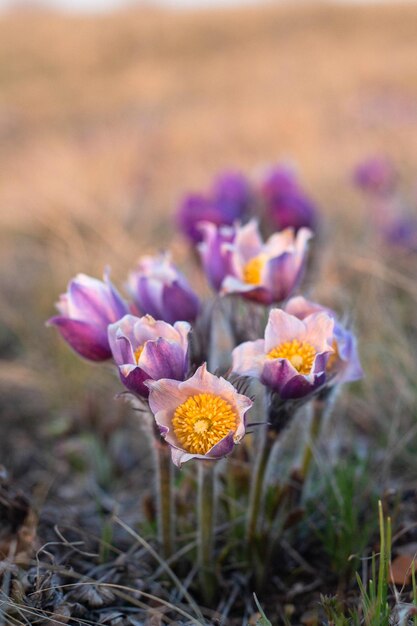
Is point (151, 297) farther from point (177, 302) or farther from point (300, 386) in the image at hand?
point (300, 386)

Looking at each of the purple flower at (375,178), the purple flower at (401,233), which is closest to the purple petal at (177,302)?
the purple flower at (401,233)

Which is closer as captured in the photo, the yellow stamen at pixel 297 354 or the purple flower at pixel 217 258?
the yellow stamen at pixel 297 354

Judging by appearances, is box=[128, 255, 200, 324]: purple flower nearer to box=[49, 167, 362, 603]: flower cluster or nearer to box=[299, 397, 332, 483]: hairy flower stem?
box=[49, 167, 362, 603]: flower cluster

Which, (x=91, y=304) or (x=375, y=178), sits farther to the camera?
(x=375, y=178)

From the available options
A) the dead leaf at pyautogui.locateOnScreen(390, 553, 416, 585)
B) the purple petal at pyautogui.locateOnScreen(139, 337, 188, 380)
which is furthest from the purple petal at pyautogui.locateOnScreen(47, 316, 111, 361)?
the dead leaf at pyautogui.locateOnScreen(390, 553, 416, 585)

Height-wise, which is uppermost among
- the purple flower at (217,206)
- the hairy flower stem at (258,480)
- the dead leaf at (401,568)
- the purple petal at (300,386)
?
the purple petal at (300,386)

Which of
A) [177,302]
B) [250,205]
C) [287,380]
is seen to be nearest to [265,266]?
[177,302]

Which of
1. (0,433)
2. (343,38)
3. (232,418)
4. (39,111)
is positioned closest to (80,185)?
(0,433)

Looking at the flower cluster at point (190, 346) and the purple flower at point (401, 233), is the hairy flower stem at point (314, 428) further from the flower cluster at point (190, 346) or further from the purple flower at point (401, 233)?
the purple flower at point (401, 233)

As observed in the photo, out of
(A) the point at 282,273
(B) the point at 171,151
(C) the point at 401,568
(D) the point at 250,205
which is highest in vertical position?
(A) the point at 282,273
